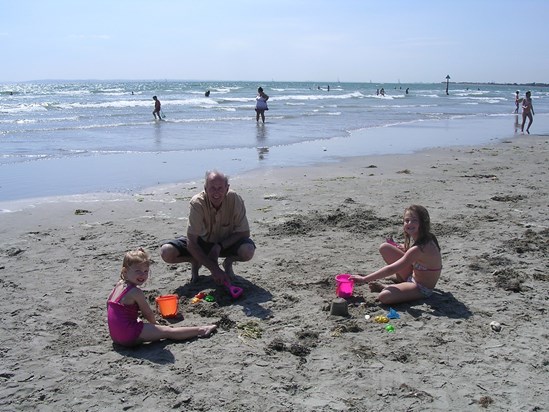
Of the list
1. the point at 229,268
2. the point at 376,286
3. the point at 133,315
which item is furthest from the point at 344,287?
the point at 133,315

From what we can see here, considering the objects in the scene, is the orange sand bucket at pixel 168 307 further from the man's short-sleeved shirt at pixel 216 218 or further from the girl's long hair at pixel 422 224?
the girl's long hair at pixel 422 224

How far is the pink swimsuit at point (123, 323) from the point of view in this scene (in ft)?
13.4

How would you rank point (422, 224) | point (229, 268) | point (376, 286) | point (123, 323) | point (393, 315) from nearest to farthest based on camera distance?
1. point (123, 323)
2. point (393, 315)
3. point (422, 224)
4. point (376, 286)
5. point (229, 268)

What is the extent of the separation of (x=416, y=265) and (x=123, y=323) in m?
2.66

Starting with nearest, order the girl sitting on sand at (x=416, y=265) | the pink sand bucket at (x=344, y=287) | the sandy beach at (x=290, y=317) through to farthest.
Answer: the sandy beach at (x=290, y=317), the girl sitting on sand at (x=416, y=265), the pink sand bucket at (x=344, y=287)

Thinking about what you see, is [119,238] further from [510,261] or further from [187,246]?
[510,261]

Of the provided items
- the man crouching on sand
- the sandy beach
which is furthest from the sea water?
the man crouching on sand

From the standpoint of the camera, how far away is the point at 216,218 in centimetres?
544

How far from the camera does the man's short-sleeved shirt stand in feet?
17.4

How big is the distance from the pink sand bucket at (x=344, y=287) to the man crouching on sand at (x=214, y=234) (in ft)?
3.28

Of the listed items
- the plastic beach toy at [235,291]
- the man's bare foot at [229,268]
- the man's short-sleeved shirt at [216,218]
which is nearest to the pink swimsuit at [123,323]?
the plastic beach toy at [235,291]

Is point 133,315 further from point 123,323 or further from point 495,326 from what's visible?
point 495,326

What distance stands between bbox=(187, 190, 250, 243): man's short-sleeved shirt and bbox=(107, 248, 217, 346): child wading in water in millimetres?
1154

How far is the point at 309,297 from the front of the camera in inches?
199
